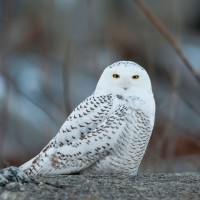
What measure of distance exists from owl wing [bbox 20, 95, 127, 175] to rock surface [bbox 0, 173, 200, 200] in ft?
0.98

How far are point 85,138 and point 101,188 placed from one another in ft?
2.58

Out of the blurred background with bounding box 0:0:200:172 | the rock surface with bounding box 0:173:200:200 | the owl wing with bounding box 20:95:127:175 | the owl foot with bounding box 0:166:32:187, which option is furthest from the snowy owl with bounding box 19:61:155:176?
the blurred background with bounding box 0:0:200:172

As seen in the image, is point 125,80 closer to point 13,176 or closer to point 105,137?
point 105,137

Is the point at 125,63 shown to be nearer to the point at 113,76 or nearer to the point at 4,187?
the point at 113,76

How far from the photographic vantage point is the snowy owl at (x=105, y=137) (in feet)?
14.6

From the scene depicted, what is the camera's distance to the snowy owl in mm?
4461

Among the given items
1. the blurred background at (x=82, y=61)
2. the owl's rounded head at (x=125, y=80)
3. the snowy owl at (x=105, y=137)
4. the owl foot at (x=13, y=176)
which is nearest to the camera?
the owl foot at (x=13, y=176)

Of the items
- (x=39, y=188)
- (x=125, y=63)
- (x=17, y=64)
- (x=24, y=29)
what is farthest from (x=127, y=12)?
(x=39, y=188)

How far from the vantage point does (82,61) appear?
13.9m

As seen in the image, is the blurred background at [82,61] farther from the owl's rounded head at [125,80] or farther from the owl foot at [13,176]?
the owl foot at [13,176]

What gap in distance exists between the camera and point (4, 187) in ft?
11.9

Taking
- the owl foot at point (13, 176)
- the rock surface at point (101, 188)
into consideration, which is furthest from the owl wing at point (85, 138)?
the owl foot at point (13, 176)

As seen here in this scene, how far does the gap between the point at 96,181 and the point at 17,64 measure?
9.51 m

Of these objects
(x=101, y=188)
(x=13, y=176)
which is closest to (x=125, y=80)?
(x=101, y=188)
